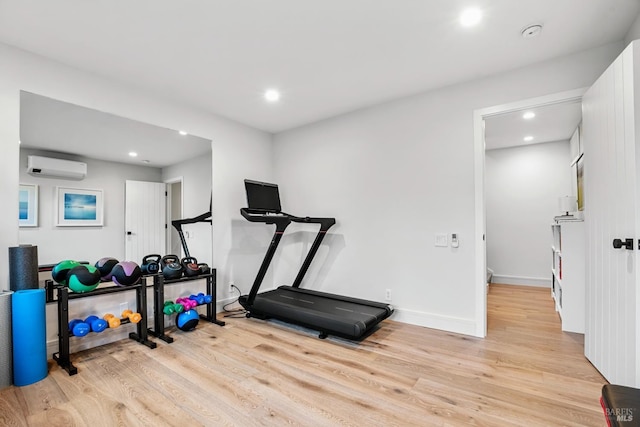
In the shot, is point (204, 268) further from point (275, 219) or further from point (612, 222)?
point (612, 222)

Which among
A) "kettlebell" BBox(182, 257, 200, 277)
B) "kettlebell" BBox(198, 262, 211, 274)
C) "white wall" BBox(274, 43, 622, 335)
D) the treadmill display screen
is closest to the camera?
"white wall" BBox(274, 43, 622, 335)

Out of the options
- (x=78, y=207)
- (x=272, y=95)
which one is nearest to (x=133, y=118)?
(x=78, y=207)

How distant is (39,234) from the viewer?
8.30 feet

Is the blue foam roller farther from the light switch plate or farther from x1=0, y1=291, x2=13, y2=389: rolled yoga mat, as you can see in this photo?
the light switch plate

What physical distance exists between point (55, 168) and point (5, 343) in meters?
1.44

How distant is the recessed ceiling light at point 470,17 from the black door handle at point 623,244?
1705mm

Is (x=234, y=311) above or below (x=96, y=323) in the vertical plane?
below

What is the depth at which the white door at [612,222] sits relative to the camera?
181 centimetres

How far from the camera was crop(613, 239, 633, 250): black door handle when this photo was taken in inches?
70.8

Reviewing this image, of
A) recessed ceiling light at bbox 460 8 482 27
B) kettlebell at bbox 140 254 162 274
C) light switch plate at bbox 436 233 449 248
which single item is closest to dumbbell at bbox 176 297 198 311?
kettlebell at bbox 140 254 162 274

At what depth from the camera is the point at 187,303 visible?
3.20 metres

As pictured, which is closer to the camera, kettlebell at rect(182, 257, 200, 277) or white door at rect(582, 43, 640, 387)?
white door at rect(582, 43, 640, 387)

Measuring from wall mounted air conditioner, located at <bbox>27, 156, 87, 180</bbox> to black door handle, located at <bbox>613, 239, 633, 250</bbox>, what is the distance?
4260 millimetres

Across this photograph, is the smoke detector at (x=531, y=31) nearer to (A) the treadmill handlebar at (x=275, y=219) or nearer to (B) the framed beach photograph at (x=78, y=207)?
(A) the treadmill handlebar at (x=275, y=219)
